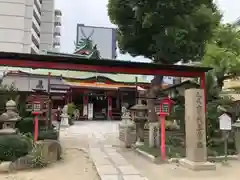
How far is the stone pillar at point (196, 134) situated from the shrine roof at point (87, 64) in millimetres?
3406

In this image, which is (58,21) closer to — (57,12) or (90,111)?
(57,12)

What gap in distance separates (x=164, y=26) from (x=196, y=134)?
19.1ft

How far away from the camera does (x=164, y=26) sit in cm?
1217

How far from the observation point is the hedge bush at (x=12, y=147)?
25.7 feet

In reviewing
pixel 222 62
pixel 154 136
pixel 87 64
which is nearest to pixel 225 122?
pixel 154 136

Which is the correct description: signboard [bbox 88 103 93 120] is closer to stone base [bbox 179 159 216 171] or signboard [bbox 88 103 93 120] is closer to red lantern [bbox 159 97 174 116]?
red lantern [bbox 159 97 174 116]

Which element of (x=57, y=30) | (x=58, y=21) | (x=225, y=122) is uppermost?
(x=58, y=21)

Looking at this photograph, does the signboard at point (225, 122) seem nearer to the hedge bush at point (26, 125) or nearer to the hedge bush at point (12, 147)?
the hedge bush at point (12, 147)

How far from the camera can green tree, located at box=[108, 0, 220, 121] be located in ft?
38.8

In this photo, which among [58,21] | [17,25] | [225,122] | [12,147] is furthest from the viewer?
[58,21]

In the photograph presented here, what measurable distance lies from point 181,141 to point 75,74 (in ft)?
68.6

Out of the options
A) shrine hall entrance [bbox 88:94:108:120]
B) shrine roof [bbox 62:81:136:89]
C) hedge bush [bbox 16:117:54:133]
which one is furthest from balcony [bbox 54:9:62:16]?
hedge bush [bbox 16:117:54:133]

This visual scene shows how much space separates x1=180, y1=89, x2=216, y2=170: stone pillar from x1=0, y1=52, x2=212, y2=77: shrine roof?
3.41 meters

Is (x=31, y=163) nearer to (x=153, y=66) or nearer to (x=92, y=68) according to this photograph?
(x=92, y=68)
